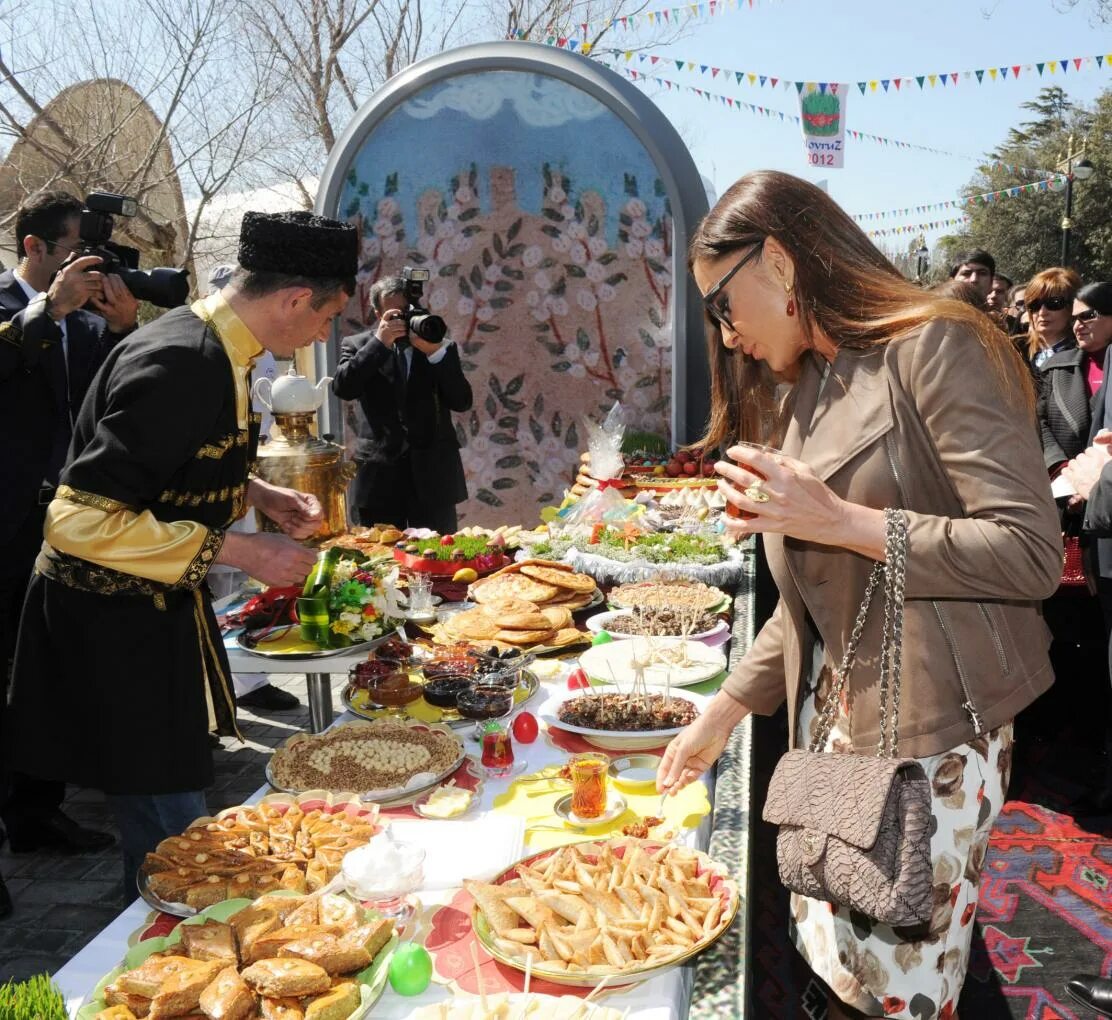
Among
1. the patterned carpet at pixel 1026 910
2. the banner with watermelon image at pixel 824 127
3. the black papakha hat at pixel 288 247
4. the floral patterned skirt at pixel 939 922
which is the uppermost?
the banner with watermelon image at pixel 824 127

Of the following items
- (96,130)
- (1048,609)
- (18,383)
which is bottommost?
(1048,609)

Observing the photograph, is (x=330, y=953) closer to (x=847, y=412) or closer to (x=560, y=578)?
(x=847, y=412)

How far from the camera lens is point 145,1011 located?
136 cm

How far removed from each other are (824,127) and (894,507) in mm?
13419

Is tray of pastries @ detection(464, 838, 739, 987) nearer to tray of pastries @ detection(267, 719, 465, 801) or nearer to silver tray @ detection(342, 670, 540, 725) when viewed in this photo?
tray of pastries @ detection(267, 719, 465, 801)

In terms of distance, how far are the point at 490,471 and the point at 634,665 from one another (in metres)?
5.06

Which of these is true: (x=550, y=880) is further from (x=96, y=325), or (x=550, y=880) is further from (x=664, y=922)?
(x=96, y=325)

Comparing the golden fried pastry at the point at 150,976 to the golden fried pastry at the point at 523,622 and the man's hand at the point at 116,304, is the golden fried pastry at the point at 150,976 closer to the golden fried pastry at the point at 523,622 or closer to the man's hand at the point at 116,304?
the golden fried pastry at the point at 523,622

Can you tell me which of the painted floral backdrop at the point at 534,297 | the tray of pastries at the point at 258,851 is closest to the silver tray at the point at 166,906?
the tray of pastries at the point at 258,851

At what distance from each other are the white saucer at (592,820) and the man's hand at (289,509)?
1.26 meters

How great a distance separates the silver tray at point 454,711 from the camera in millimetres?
2480

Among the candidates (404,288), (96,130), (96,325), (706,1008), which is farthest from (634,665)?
(96,130)

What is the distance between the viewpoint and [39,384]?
376 cm

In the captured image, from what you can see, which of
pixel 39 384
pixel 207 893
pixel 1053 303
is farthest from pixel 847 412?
pixel 1053 303
